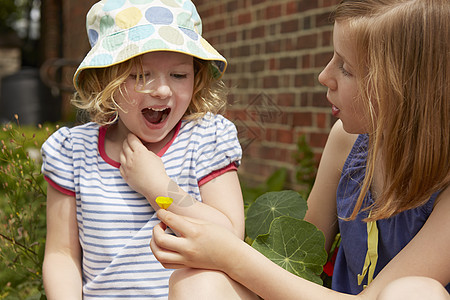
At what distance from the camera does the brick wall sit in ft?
9.95

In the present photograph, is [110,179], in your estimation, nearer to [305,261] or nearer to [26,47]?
[305,261]

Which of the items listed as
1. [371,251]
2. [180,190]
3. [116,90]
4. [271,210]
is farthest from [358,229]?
[116,90]

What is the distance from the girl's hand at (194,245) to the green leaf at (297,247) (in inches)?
7.5

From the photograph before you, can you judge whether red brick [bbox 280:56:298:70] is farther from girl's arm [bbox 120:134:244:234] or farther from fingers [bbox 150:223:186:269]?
fingers [bbox 150:223:186:269]

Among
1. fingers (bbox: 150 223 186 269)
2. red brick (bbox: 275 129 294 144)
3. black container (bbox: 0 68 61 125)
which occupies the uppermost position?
fingers (bbox: 150 223 186 269)

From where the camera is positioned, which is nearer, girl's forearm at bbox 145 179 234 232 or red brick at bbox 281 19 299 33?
girl's forearm at bbox 145 179 234 232

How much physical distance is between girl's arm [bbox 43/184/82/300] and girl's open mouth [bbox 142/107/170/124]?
37cm

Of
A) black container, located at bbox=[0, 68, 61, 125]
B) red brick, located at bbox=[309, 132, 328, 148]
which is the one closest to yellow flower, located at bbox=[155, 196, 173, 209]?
red brick, located at bbox=[309, 132, 328, 148]

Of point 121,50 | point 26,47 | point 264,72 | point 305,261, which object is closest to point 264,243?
point 305,261

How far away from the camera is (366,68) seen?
53.0 inches

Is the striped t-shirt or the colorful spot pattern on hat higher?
the colorful spot pattern on hat

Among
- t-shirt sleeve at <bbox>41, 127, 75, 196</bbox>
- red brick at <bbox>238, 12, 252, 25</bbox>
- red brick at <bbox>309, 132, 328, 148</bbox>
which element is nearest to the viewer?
t-shirt sleeve at <bbox>41, 127, 75, 196</bbox>

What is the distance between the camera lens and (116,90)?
5.26 feet

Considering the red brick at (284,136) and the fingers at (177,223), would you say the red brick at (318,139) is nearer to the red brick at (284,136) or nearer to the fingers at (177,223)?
the red brick at (284,136)
